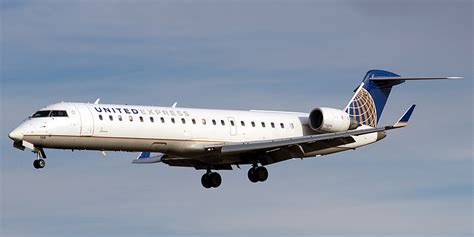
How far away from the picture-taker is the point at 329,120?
53.0 meters

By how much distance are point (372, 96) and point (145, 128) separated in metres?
12.8

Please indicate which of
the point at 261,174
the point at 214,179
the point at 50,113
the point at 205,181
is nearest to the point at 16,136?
the point at 50,113

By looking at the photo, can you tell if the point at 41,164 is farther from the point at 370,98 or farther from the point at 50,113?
the point at 370,98

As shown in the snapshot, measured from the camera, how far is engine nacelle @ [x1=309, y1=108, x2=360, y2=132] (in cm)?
5297

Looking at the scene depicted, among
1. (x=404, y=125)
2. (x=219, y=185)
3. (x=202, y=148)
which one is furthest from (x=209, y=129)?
(x=404, y=125)

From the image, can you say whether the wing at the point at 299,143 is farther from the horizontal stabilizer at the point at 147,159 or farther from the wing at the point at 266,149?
the horizontal stabilizer at the point at 147,159

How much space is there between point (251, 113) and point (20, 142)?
10.7m

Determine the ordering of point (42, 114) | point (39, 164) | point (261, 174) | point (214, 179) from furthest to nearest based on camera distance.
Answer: point (214, 179), point (261, 174), point (42, 114), point (39, 164)

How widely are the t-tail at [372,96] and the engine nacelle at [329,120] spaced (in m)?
2.09

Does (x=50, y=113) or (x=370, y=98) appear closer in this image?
(x=50, y=113)

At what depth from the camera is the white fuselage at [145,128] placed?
4703 cm

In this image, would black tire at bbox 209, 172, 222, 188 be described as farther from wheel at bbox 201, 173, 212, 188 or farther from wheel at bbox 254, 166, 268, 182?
wheel at bbox 254, 166, 268, 182

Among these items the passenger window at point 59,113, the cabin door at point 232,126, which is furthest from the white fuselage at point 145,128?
the passenger window at point 59,113

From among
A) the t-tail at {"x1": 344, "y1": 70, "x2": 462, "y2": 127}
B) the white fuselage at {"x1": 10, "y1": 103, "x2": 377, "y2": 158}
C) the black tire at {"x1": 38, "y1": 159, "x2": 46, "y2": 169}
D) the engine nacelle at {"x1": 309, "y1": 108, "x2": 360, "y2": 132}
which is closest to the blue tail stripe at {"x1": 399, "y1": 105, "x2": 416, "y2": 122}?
the engine nacelle at {"x1": 309, "y1": 108, "x2": 360, "y2": 132}
